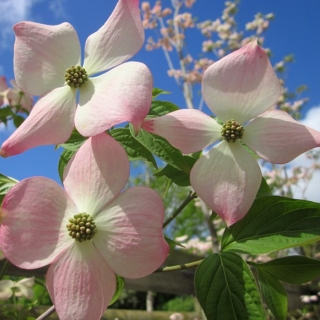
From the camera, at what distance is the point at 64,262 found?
1.21ft

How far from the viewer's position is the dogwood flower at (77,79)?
0.36m

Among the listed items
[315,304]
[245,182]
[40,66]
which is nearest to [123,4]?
[40,66]

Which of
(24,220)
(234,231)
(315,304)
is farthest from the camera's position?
(315,304)

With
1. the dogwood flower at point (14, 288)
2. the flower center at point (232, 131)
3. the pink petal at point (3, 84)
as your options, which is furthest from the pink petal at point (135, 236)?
the pink petal at point (3, 84)

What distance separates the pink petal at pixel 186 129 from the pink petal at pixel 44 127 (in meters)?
0.07

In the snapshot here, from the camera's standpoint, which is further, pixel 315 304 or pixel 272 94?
pixel 315 304

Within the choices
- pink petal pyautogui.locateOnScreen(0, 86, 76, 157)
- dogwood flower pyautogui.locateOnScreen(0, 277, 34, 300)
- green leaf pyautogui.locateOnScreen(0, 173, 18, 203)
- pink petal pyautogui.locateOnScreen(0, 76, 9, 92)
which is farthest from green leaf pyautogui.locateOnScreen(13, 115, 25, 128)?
pink petal pyautogui.locateOnScreen(0, 86, 76, 157)

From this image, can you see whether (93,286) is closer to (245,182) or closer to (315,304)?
(245,182)

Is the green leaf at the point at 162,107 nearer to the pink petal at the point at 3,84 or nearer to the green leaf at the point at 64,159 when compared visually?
the green leaf at the point at 64,159

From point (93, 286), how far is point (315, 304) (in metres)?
3.32

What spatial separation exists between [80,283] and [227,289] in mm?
146

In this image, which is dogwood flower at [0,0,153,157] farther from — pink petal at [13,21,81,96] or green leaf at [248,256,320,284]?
green leaf at [248,256,320,284]

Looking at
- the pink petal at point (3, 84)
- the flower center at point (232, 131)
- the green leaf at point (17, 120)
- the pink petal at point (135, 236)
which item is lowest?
the pink petal at point (135, 236)

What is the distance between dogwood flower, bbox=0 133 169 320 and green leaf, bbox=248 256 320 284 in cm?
18
